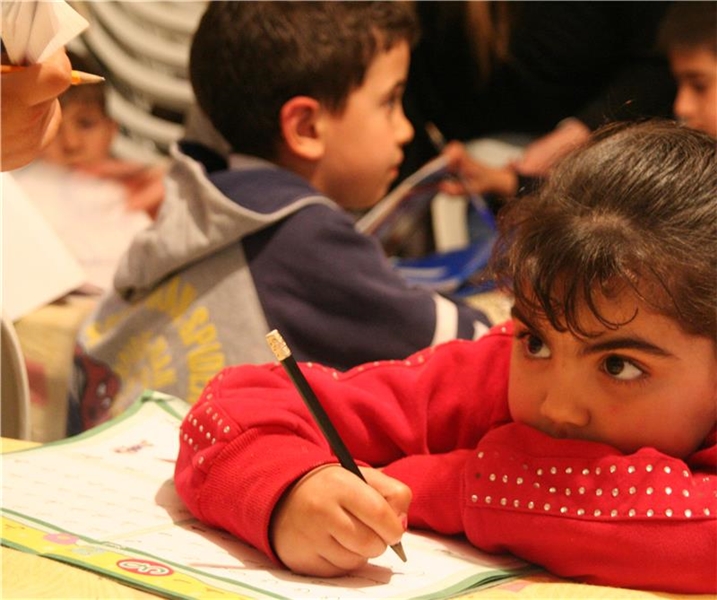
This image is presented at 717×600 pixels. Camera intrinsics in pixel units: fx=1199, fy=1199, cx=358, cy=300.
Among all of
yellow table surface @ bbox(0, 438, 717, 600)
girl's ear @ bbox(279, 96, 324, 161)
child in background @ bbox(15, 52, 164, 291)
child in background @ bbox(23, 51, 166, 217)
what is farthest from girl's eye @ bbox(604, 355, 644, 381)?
child in background @ bbox(23, 51, 166, 217)

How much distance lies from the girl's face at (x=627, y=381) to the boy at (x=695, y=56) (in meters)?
1.27

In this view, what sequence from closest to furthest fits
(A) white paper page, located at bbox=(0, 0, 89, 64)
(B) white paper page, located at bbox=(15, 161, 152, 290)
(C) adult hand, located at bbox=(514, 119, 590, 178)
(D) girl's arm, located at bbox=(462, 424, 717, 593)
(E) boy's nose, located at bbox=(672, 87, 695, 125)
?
(A) white paper page, located at bbox=(0, 0, 89, 64) → (D) girl's arm, located at bbox=(462, 424, 717, 593) → (B) white paper page, located at bbox=(15, 161, 152, 290) → (E) boy's nose, located at bbox=(672, 87, 695, 125) → (C) adult hand, located at bbox=(514, 119, 590, 178)

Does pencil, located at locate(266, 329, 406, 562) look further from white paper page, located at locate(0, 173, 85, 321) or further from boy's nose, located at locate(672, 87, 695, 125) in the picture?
boy's nose, located at locate(672, 87, 695, 125)

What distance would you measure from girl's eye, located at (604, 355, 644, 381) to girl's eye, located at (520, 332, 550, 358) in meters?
0.05

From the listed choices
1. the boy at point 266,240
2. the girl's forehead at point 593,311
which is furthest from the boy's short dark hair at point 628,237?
the boy at point 266,240

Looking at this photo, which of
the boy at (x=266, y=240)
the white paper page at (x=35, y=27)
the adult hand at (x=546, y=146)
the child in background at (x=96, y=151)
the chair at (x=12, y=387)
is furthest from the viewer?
the adult hand at (x=546, y=146)

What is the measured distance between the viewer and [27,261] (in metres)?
1.43

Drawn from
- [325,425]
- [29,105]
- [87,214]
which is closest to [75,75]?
[29,105]

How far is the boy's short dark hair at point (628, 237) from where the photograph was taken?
0.73m

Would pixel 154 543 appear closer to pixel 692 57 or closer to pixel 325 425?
pixel 325 425

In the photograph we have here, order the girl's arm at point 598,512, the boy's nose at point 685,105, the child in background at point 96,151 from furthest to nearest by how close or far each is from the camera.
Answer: the boy's nose at point 685,105 → the child in background at point 96,151 → the girl's arm at point 598,512

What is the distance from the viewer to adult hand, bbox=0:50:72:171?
2.19ft

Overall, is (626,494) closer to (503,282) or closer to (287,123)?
(503,282)

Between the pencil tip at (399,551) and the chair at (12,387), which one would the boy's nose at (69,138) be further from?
the pencil tip at (399,551)
